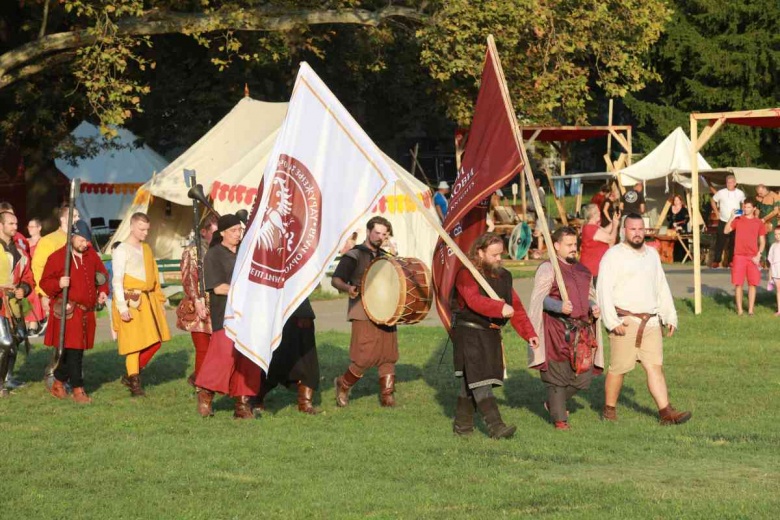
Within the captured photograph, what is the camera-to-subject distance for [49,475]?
910 cm

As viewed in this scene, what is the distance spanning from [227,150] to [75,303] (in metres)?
13.8

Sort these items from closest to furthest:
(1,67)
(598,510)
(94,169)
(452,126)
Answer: (598,510) → (1,67) → (94,169) → (452,126)

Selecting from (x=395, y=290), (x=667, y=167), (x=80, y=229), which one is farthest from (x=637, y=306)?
(x=667, y=167)

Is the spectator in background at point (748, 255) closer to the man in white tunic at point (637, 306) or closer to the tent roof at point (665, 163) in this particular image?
the man in white tunic at point (637, 306)

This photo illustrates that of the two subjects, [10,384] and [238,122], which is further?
[238,122]

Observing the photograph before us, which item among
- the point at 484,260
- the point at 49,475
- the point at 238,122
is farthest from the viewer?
the point at 238,122

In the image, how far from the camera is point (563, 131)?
32.1 meters

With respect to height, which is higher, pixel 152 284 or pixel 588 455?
pixel 152 284

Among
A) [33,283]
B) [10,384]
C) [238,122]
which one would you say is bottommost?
[10,384]

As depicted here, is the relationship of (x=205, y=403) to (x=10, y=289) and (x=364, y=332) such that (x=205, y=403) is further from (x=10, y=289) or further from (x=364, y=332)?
(x=10, y=289)

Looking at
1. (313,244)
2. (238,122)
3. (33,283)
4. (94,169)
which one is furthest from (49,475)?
(94,169)

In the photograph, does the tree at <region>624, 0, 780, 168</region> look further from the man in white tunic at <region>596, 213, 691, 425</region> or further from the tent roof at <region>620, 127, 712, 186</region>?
the man in white tunic at <region>596, 213, 691, 425</region>

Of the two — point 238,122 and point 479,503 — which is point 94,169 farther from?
point 479,503

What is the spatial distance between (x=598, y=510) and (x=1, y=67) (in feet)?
55.0
